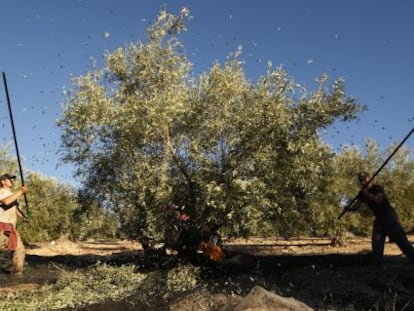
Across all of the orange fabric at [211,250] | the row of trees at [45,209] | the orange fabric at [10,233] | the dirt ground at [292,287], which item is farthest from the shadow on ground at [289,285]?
the row of trees at [45,209]

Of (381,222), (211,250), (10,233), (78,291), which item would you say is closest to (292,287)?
(381,222)

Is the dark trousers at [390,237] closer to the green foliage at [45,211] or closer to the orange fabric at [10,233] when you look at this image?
the orange fabric at [10,233]

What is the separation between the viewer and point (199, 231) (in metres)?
15.8

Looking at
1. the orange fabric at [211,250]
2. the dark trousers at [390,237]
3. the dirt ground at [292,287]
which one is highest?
the dark trousers at [390,237]

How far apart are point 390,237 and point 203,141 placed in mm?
5888

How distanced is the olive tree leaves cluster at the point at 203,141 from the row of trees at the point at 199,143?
0.03 m

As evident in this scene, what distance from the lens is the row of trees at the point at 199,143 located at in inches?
574

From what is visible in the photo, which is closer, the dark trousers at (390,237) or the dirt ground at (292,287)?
the dirt ground at (292,287)

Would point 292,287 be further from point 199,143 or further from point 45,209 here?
point 45,209

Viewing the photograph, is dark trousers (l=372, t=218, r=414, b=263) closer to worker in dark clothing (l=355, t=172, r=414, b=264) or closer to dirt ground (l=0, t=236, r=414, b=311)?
worker in dark clothing (l=355, t=172, r=414, b=264)

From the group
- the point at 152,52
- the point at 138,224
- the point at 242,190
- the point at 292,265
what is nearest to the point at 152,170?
the point at 138,224

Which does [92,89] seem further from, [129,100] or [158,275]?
[158,275]

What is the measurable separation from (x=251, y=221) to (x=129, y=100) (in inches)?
209

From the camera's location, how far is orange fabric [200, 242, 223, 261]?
1633cm
